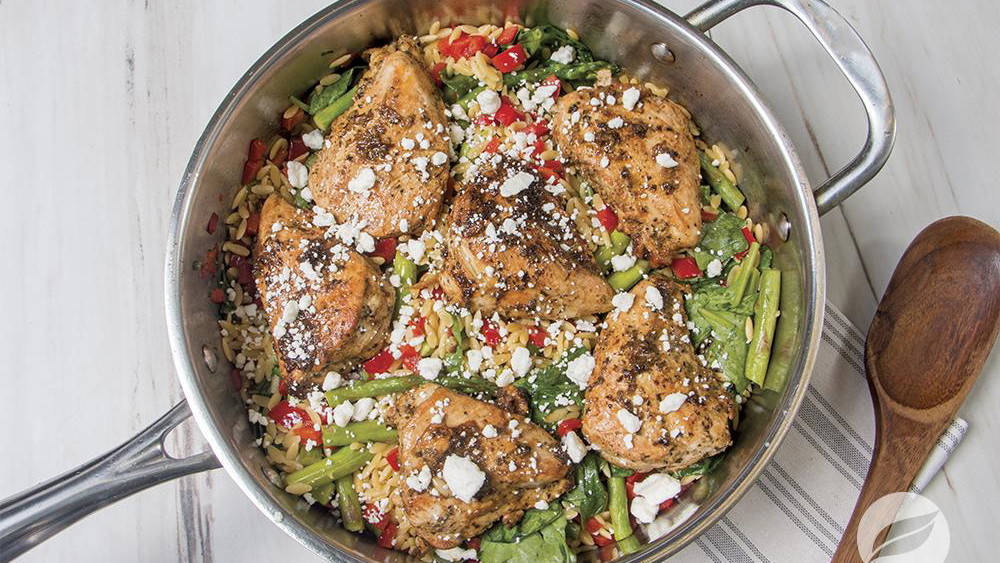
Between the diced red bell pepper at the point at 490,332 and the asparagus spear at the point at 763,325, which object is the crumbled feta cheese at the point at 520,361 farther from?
the asparagus spear at the point at 763,325

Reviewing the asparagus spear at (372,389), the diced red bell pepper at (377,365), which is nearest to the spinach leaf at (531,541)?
the asparagus spear at (372,389)

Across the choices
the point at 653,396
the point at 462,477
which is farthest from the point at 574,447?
the point at 462,477

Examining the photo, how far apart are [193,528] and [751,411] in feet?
8.01

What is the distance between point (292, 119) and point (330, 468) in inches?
56.7

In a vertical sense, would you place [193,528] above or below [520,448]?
below

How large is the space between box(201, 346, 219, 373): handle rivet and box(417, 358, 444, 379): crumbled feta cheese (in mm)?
781

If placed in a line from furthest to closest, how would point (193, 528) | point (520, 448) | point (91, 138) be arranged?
point (91, 138) < point (193, 528) < point (520, 448)

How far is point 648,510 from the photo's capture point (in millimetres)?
3039

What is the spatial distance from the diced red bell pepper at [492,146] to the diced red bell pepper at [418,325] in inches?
28.8

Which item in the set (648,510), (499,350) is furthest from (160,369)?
(648,510)

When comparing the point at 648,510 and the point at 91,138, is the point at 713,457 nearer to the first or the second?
the point at 648,510

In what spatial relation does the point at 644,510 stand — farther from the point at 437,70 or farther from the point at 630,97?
the point at 437,70

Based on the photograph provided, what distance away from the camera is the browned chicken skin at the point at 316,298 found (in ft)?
9.66

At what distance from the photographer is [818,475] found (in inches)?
134
